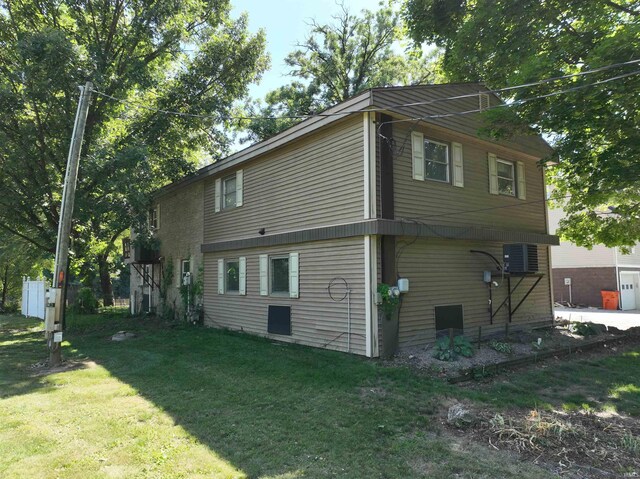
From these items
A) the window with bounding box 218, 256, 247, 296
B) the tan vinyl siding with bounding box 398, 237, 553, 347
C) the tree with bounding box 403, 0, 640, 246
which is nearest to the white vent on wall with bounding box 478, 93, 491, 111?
the tree with bounding box 403, 0, 640, 246

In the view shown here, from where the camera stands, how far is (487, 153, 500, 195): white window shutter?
1109cm

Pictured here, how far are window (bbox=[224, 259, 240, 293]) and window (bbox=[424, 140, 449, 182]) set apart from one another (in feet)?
20.2

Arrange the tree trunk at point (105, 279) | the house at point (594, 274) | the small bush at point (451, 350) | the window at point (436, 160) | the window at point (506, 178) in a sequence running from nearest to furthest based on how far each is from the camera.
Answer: the small bush at point (451, 350) < the window at point (436, 160) < the window at point (506, 178) < the house at point (594, 274) < the tree trunk at point (105, 279)

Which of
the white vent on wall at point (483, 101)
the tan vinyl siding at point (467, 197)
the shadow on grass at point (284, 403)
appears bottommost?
the shadow on grass at point (284, 403)

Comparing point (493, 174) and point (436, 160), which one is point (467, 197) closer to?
point (436, 160)

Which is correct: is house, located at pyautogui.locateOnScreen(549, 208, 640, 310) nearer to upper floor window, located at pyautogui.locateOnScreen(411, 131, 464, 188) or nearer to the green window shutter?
upper floor window, located at pyautogui.locateOnScreen(411, 131, 464, 188)

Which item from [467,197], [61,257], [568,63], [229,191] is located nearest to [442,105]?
[467,197]

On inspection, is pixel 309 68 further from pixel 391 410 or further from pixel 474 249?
pixel 391 410

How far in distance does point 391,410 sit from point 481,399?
1437 mm

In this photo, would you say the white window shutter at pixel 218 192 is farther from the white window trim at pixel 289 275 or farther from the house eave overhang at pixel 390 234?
the white window trim at pixel 289 275

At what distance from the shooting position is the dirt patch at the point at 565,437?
4082 millimetres

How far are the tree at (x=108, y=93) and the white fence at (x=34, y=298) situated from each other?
11.5ft

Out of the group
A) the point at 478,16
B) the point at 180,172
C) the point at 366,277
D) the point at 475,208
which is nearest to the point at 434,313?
the point at 366,277

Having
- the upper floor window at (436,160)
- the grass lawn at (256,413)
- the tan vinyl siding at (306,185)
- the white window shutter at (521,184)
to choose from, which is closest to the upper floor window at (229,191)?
the tan vinyl siding at (306,185)
